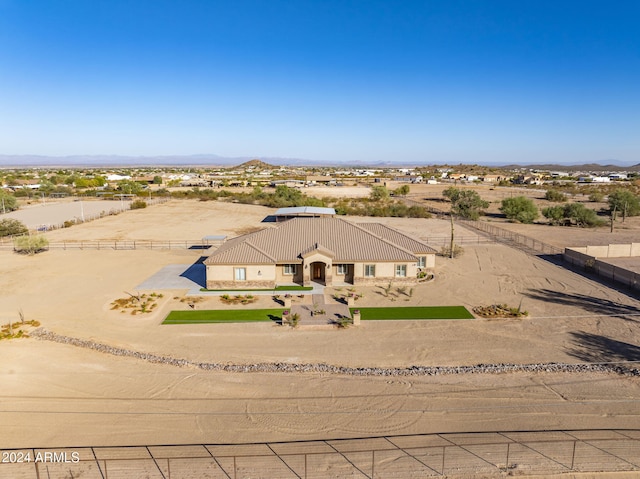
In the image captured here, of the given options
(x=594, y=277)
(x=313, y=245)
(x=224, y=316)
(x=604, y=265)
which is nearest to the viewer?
(x=224, y=316)

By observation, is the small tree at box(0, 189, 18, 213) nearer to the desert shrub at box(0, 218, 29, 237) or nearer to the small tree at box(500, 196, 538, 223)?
the desert shrub at box(0, 218, 29, 237)

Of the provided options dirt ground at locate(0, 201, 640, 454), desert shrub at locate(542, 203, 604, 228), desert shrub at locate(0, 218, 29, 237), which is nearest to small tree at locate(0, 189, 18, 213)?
desert shrub at locate(0, 218, 29, 237)

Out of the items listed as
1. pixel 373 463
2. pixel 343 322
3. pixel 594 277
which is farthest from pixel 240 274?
pixel 594 277

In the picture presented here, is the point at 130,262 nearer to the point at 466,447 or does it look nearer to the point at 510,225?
the point at 466,447

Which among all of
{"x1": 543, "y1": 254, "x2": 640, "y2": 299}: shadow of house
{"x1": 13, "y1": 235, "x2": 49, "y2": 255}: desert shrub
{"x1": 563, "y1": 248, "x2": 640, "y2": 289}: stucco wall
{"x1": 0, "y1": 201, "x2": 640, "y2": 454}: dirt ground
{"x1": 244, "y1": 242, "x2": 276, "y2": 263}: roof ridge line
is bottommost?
{"x1": 0, "y1": 201, "x2": 640, "y2": 454}: dirt ground

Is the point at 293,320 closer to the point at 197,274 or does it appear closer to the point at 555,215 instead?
the point at 197,274

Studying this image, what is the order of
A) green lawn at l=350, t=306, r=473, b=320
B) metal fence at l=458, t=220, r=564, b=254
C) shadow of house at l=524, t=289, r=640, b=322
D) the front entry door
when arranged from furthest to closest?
metal fence at l=458, t=220, r=564, b=254
the front entry door
shadow of house at l=524, t=289, r=640, b=322
green lawn at l=350, t=306, r=473, b=320

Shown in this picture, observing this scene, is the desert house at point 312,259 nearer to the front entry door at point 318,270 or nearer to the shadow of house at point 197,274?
the front entry door at point 318,270
